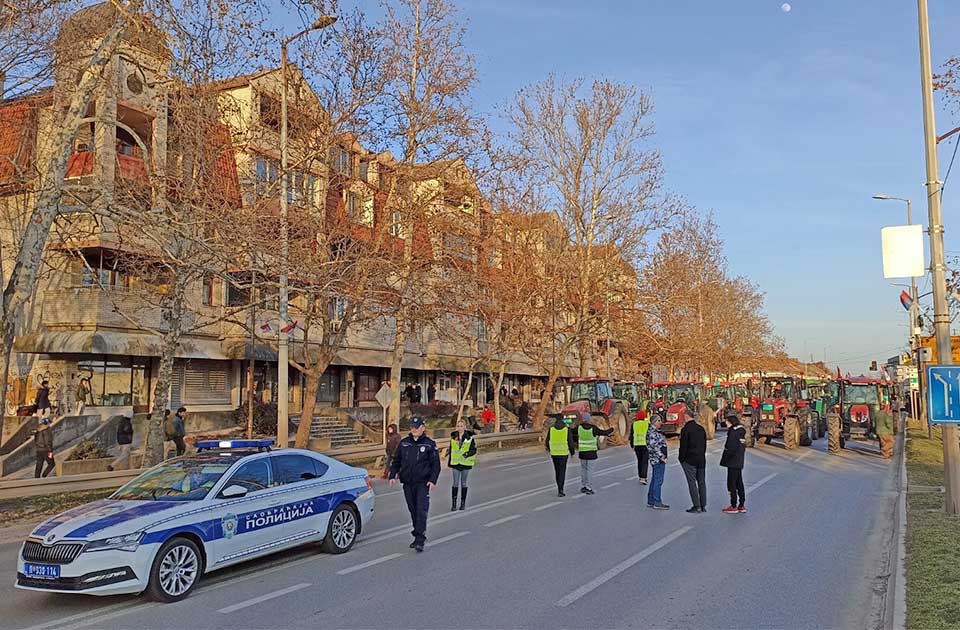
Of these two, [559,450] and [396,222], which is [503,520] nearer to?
[559,450]

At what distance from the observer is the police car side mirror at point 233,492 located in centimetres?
893

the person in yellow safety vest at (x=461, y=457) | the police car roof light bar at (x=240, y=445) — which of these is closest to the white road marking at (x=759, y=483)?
the person in yellow safety vest at (x=461, y=457)

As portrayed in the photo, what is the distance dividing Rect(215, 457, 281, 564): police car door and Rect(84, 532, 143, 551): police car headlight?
106 centimetres

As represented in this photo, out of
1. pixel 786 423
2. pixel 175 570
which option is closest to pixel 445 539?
pixel 175 570

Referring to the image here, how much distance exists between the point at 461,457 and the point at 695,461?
4.03 m

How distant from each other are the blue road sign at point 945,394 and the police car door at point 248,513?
9555 millimetres

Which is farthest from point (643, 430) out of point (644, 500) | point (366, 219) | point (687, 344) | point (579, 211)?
point (687, 344)

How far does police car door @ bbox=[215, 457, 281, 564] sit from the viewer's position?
8.84 metres

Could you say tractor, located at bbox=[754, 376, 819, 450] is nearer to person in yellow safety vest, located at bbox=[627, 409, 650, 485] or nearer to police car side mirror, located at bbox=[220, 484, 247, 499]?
person in yellow safety vest, located at bbox=[627, 409, 650, 485]

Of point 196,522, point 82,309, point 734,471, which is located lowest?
point 734,471

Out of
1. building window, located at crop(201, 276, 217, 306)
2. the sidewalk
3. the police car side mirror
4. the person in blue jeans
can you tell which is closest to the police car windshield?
the police car side mirror

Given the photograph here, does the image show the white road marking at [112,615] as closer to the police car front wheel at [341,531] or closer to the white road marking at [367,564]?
the white road marking at [367,564]

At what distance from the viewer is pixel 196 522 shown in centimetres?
845

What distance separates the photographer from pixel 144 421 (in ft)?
84.0
